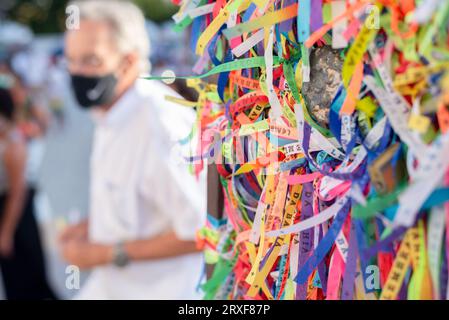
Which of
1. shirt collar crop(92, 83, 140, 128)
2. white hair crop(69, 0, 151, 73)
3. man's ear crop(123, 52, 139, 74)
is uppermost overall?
white hair crop(69, 0, 151, 73)

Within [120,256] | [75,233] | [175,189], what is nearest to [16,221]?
[75,233]

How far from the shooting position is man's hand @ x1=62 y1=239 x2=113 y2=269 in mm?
2302

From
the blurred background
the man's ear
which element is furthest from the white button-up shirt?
the blurred background

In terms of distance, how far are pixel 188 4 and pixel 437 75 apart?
1.70 feet

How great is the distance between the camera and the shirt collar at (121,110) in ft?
7.77

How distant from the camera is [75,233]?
97.2 inches

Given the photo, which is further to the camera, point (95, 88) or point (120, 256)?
point (95, 88)

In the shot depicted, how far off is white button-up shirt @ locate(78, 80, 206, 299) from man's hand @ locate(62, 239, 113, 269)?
27 mm

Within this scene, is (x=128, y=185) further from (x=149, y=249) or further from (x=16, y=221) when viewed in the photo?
(x=16, y=221)

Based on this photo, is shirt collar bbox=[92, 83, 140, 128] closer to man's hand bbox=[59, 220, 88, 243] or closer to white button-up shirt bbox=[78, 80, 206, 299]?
white button-up shirt bbox=[78, 80, 206, 299]

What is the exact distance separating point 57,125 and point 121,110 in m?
2.31
